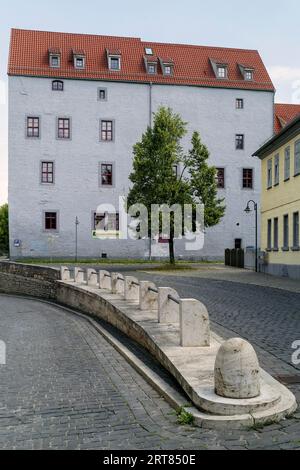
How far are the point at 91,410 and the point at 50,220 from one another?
150 ft

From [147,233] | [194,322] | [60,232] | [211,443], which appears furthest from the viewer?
[60,232]

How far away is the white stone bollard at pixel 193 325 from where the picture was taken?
27.1ft

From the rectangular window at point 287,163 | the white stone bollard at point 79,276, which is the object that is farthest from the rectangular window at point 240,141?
the white stone bollard at point 79,276

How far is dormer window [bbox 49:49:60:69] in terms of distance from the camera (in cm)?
5278

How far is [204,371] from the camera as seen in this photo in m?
6.83

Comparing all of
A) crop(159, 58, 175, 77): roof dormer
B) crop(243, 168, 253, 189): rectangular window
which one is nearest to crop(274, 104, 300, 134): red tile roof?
crop(243, 168, 253, 189): rectangular window

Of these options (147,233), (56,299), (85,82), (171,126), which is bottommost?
(56,299)

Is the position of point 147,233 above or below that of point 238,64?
below

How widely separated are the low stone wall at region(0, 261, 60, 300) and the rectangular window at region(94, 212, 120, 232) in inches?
687

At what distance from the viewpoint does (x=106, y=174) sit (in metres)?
52.9

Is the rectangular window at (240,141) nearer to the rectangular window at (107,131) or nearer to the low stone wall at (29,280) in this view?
the rectangular window at (107,131)

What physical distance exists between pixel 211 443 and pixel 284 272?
25376 mm

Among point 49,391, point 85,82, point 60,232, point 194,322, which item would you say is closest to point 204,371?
point 194,322

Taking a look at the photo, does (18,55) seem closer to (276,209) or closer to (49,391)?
(276,209)
